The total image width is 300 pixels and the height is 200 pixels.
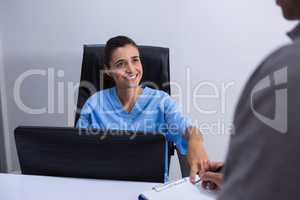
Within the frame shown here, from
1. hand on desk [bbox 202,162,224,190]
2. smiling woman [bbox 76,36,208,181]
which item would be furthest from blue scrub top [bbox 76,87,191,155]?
hand on desk [bbox 202,162,224,190]

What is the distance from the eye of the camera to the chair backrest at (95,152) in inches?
32.4

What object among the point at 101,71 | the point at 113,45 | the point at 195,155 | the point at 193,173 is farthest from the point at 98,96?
the point at 193,173

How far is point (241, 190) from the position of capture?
407 millimetres

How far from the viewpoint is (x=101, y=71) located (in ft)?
5.29

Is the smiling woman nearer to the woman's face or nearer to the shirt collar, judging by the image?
the woman's face

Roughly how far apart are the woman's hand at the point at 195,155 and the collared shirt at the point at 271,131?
0.61 metres

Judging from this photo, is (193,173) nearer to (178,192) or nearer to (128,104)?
(178,192)

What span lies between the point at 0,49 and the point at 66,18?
538 millimetres

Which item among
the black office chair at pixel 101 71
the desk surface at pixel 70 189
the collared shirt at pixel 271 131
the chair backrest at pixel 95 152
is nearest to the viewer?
the collared shirt at pixel 271 131

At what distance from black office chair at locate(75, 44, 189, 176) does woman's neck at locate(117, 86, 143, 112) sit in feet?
0.32

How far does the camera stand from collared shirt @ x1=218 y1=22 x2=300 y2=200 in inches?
14.1

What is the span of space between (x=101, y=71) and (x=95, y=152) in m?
0.82

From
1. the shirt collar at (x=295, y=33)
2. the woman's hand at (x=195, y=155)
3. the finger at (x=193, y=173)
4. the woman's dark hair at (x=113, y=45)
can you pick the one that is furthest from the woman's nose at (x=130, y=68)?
the shirt collar at (x=295, y=33)

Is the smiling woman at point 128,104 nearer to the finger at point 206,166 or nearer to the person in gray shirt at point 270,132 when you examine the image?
the finger at point 206,166
